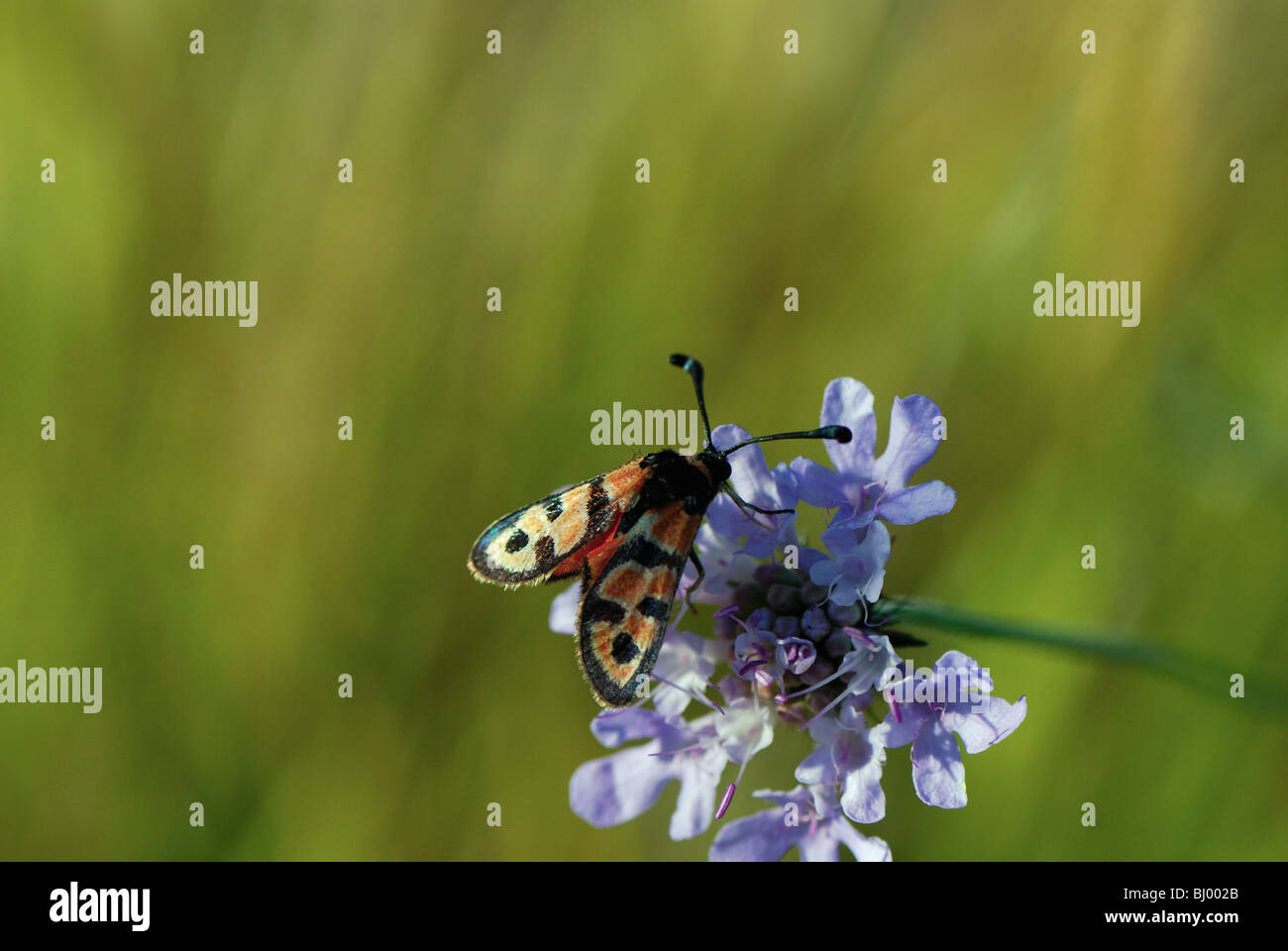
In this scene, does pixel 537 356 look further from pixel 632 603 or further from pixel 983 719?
pixel 983 719

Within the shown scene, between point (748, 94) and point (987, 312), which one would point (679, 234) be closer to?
point (748, 94)

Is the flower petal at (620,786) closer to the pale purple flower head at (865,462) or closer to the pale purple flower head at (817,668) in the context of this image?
the pale purple flower head at (817,668)

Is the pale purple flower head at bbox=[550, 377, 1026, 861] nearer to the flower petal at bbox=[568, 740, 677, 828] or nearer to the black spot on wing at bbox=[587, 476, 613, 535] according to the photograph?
the flower petal at bbox=[568, 740, 677, 828]

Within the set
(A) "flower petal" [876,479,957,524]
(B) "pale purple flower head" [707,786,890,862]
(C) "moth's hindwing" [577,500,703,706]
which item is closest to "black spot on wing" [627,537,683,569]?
(C) "moth's hindwing" [577,500,703,706]

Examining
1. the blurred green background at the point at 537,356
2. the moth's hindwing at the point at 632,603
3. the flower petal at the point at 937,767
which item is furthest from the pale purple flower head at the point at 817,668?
the blurred green background at the point at 537,356

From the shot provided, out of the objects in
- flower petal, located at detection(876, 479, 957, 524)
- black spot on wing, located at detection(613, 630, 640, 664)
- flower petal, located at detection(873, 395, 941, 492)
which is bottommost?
black spot on wing, located at detection(613, 630, 640, 664)

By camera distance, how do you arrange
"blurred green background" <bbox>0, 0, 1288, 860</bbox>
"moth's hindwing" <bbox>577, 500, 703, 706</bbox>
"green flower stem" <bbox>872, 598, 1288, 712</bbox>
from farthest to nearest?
"blurred green background" <bbox>0, 0, 1288, 860</bbox>, "green flower stem" <bbox>872, 598, 1288, 712</bbox>, "moth's hindwing" <bbox>577, 500, 703, 706</bbox>

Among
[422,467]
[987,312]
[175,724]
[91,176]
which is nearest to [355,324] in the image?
[422,467]
